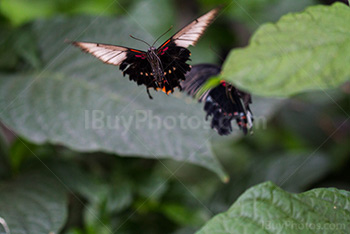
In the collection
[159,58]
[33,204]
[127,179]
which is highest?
[159,58]

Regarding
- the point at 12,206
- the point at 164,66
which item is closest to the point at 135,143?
the point at 12,206

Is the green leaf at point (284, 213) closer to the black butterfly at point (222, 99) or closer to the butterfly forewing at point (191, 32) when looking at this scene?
the black butterfly at point (222, 99)

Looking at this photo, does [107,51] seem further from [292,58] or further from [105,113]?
[105,113]

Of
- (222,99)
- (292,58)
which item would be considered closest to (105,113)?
(222,99)

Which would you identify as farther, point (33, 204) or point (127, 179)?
point (127, 179)

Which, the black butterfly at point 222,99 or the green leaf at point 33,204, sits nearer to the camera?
the black butterfly at point 222,99

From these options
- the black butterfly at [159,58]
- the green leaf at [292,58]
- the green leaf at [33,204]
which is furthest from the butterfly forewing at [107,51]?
the green leaf at [33,204]
